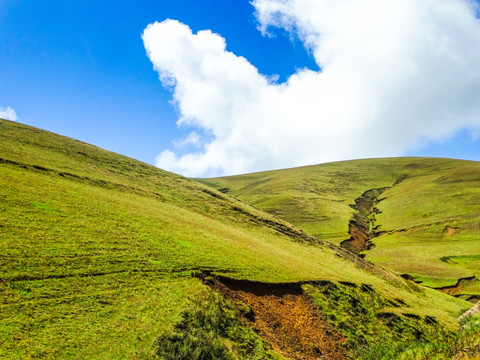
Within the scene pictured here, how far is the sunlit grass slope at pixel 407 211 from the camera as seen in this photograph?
69.2m

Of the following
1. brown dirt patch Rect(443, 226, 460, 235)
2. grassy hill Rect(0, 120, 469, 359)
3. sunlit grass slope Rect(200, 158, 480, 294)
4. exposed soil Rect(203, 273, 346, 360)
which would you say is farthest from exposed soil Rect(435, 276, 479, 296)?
exposed soil Rect(203, 273, 346, 360)

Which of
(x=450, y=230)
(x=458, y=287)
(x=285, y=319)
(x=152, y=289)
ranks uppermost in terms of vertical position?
(x=450, y=230)

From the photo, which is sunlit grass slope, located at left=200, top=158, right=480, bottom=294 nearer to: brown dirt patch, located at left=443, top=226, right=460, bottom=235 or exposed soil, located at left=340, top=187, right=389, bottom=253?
brown dirt patch, located at left=443, top=226, right=460, bottom=235

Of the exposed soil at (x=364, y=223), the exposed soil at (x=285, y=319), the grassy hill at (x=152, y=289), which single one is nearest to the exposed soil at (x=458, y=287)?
the grassy hill at (x=152, y=289)

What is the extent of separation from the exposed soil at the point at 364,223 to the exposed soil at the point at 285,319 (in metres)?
57.9

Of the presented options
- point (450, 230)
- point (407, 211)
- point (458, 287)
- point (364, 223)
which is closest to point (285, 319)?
point (458, 287)

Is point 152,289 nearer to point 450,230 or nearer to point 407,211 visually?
point 450,230

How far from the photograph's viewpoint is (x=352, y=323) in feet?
84.2

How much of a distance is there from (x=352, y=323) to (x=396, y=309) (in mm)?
8990

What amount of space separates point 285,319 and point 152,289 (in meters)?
11.0

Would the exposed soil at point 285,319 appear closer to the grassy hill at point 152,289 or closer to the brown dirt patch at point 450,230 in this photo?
the grassy hill at point 152,289

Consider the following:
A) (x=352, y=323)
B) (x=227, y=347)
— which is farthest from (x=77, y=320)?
(x=352, y=323)

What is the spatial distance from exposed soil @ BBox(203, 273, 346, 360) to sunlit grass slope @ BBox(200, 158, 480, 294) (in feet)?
159

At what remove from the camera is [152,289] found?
19.0 meters
